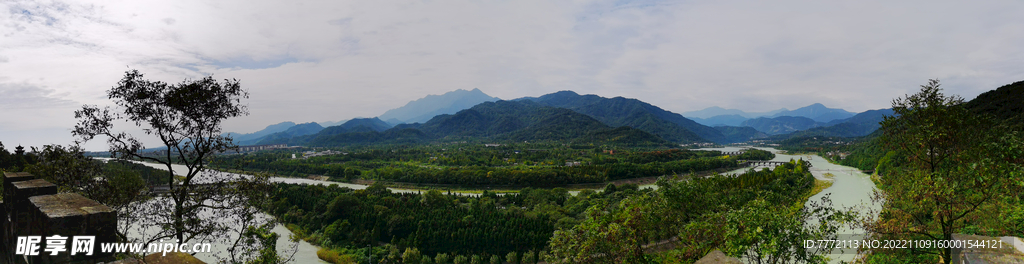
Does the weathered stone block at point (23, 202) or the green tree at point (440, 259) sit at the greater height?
the weathered stone block at point (23, 202)

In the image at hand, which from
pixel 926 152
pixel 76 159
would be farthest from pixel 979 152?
pixel 76 159

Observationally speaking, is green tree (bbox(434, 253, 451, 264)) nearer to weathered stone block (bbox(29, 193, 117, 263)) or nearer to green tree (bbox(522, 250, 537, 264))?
green tree (bbox(522, 250, 537, 264))

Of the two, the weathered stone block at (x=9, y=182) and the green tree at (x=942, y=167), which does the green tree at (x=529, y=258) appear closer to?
the green tree at (x=942, y=167)

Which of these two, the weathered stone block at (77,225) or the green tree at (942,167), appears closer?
the weathered stone block at (77,225)

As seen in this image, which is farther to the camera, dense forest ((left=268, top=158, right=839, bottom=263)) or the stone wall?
dense forest ((left=268, top=158, right=839, bottom=263))

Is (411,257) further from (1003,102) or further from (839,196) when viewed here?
(1003,102)

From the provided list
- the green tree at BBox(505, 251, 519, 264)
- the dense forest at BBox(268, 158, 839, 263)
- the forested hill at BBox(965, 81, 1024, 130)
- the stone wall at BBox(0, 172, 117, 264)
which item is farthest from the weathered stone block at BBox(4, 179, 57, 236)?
the forested hill at BBox(965, 81, 1024, 130)

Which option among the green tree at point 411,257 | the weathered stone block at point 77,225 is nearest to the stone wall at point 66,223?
the weathered stone block at point 77,225


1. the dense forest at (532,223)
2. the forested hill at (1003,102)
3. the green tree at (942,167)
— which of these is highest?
the forested hill at (1003,102)

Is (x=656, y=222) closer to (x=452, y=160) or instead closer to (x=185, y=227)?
(x=185, y=227)
